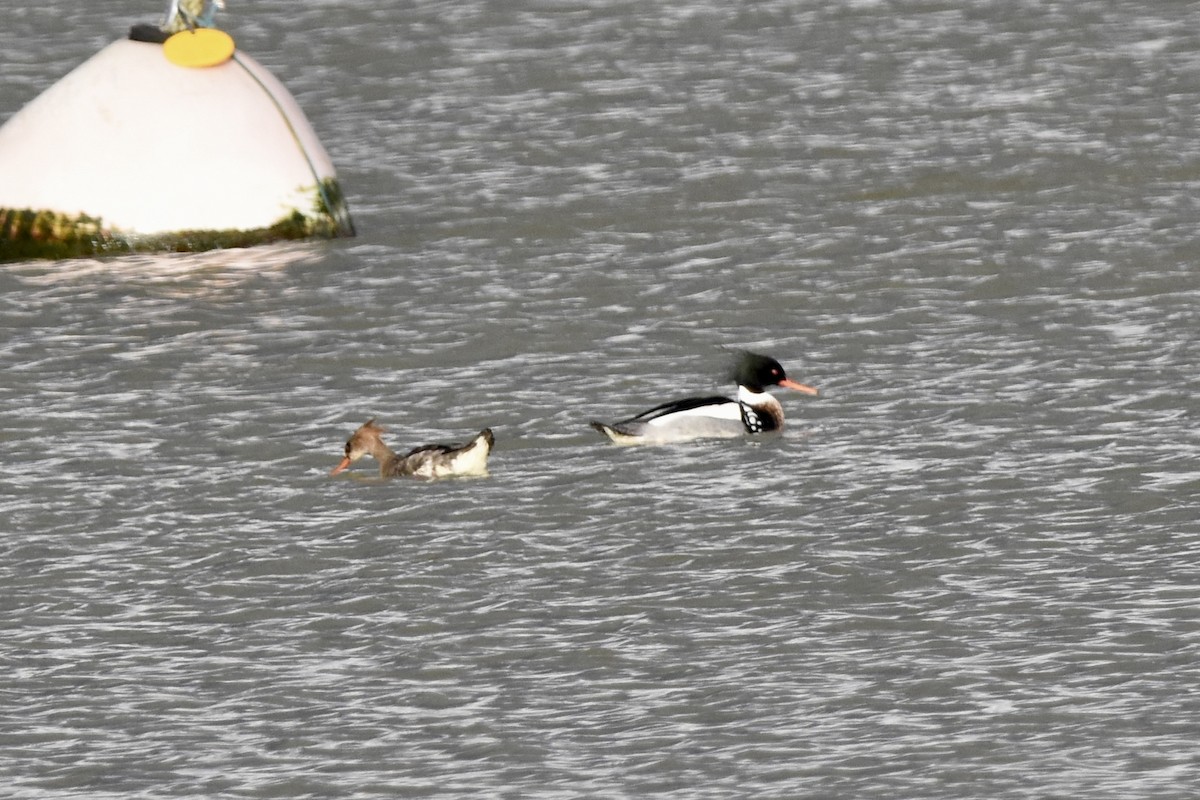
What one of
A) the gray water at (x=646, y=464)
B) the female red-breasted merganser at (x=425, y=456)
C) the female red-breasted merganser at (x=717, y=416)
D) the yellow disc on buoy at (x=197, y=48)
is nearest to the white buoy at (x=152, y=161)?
the yellow disc on buoy at (x=197, y=48)

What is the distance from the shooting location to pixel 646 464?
1331cm

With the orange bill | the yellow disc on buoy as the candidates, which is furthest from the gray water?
the yellow disc on buoy

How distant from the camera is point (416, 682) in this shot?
33.6 ft

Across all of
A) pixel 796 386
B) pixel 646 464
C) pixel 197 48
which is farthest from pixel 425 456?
pixel 197 48

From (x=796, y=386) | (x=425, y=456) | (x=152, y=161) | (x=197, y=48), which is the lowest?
(x=796, y=386)

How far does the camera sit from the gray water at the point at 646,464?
9617 mm

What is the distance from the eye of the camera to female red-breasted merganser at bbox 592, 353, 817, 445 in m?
13.6

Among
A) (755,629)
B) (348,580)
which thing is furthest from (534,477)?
(755,629)

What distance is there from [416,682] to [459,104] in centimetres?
1392

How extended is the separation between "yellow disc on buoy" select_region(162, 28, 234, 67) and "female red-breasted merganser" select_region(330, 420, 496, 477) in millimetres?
6321

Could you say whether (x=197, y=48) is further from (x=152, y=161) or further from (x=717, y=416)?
(x=717, y=416)

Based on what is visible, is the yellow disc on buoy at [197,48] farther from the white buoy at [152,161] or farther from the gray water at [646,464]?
the gray water at [646,464]

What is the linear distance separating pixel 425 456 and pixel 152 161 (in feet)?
20.7

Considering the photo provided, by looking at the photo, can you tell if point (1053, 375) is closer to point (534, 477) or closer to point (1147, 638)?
point (534, 477)
